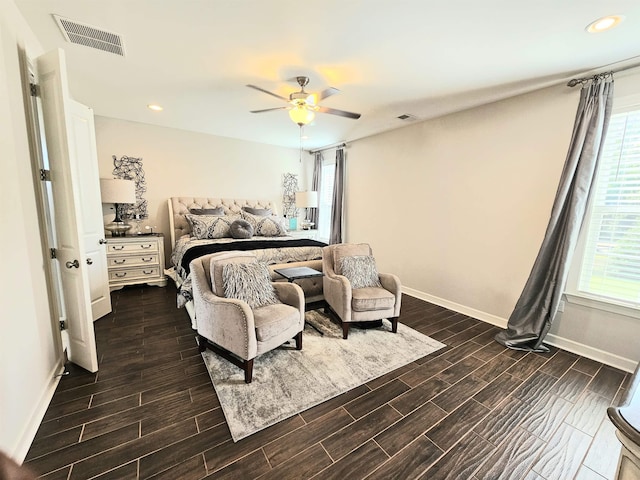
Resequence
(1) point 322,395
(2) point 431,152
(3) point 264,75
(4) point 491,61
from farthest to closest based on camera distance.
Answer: (2) point 431,152 → (3) point 264,75 → (4) point 491,61 → (1) point 322,395

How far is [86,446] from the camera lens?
1623mm

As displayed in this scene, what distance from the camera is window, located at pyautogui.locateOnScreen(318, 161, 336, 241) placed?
6.10m

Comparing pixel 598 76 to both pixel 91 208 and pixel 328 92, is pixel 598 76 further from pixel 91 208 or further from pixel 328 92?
pixel 91 208

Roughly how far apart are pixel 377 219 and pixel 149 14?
4025 millimetres

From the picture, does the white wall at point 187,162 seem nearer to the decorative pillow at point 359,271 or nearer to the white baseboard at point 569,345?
the decorative pillow at point 359,271

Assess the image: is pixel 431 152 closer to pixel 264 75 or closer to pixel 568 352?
pixel 264 75

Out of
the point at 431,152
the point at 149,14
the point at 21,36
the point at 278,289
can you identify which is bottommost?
the point at 278,289

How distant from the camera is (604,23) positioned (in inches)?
74.3

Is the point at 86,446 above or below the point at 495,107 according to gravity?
below

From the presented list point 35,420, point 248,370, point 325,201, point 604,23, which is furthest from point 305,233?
point 604,23

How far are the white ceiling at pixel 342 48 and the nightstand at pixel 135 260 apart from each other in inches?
76.7

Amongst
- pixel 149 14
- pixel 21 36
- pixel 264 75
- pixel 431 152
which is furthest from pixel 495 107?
pixel 21 36

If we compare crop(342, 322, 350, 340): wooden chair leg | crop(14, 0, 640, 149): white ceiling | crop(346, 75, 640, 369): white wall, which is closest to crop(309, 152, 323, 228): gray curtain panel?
crop(346, 75, 640, 369): white wall

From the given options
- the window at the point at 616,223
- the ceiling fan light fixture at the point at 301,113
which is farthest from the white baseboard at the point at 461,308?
the ceiling fan light fixture at the point at 301,113
